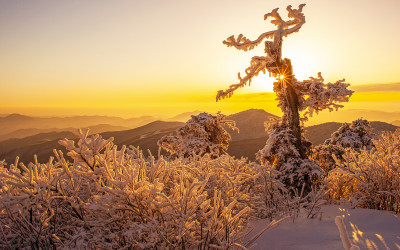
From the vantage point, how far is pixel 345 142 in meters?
18.1

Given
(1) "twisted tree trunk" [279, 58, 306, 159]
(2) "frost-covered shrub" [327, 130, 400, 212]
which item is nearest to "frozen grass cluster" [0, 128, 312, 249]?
(2) "frost-covered shrub" [327, 130, 400, 212]

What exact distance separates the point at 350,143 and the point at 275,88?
12.9m

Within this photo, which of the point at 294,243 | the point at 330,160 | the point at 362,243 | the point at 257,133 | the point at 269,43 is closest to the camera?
the point at 362,243

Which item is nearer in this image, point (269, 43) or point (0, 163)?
point (0, 163)

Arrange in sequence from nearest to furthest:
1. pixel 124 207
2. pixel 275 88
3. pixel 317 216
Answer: pixel 124 207, pixel 317 216, pixel 275 88

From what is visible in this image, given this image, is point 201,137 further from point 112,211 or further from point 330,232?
point 112,211

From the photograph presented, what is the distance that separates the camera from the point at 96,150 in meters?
2.39

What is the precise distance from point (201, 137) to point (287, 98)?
30.0 ft

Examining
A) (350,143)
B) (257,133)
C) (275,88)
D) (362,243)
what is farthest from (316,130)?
(362,243)

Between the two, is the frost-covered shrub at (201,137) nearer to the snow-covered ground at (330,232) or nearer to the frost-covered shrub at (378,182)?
the frost-covered shrub at (378,182)

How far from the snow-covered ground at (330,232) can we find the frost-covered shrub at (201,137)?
11728 millimetres

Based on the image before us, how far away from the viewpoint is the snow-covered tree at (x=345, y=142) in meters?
17.4

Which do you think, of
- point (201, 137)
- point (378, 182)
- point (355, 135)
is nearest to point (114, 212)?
point (378, 182)

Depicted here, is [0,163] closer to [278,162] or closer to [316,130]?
[278,162]
